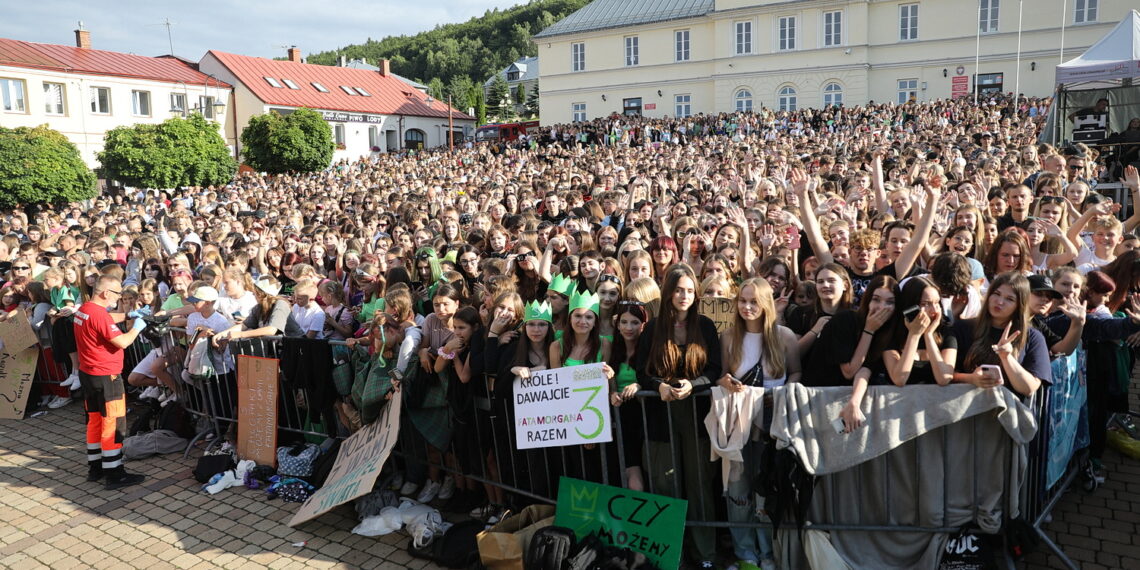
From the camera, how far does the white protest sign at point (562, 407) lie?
4957 mm

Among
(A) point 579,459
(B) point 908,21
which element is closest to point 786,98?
(B) point 908,21

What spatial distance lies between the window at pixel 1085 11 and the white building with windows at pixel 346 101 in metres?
36.8

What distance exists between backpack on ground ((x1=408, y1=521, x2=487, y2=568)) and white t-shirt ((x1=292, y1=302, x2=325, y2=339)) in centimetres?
261

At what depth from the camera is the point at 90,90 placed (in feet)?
151

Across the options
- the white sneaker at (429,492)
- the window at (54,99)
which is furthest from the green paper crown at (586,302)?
the window at (54,99)

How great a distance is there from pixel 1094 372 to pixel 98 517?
784cm

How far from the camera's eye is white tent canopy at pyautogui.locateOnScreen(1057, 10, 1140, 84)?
15053 millimetres

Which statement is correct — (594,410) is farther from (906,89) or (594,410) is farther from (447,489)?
(906,89)

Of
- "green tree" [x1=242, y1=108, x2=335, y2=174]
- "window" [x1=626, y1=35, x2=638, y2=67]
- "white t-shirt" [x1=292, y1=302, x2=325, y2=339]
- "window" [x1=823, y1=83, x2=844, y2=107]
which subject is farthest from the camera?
"window" [x1=626, y1=35, x2=638, y2=67]

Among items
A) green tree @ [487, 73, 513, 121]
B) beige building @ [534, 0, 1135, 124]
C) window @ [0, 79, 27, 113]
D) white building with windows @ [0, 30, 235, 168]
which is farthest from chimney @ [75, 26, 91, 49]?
green tree @ [487, 73, 513, 121]

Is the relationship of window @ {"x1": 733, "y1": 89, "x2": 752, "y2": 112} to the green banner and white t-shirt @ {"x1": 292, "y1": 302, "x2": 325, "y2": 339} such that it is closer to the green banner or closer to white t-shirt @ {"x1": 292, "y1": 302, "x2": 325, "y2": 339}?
white t-shirt @ {"x1": 292, "y1": 302, "x2": 325, "y2": 339}

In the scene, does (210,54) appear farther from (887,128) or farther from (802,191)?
(802,191)

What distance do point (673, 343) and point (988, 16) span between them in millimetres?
47161

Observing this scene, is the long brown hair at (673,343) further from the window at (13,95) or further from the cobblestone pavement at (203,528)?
the window at (13,95)
